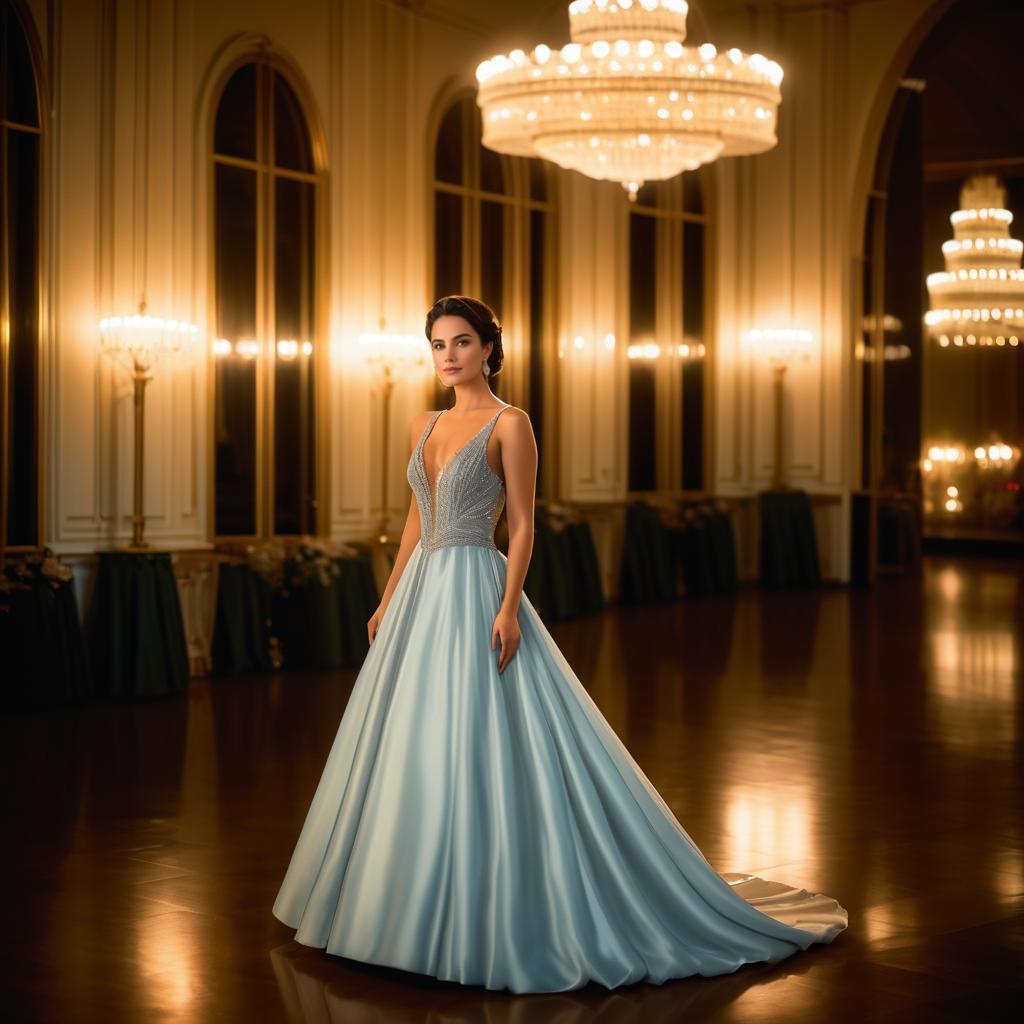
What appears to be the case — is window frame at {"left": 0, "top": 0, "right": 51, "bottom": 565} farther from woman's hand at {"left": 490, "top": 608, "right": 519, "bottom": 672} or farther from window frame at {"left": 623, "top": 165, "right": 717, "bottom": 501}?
window frame at {"left": 623, "top": 165, "right": 717, "bottom": 501}

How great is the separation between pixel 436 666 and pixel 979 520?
695 inches

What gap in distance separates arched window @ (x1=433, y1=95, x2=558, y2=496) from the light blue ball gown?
7582 millimetres

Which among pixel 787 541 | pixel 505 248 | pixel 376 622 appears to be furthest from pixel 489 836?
pixel 787 541

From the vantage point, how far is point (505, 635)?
372 cm

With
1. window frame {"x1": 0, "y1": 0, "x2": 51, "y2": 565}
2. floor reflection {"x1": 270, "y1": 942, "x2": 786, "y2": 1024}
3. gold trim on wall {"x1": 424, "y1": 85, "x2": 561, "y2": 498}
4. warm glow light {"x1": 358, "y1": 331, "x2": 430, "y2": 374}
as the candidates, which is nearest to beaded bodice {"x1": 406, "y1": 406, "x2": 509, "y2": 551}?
floor reflection {"x1": 270, "y1": 942, "x2": 786, "y2": 1024}

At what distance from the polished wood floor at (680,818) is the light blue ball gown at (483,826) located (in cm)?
8

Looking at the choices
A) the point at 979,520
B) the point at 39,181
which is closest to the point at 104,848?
the point at 39,181

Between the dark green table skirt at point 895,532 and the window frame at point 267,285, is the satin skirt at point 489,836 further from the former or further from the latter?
the dark green table skirt at point 895,532

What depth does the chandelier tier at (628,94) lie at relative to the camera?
877 centimetres

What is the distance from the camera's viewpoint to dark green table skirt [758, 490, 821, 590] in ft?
45.8

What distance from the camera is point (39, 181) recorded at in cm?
851

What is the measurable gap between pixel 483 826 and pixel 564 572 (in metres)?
8.06

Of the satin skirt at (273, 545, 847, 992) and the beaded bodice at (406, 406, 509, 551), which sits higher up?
the beaded bodice at (406, 406, 509, 551)

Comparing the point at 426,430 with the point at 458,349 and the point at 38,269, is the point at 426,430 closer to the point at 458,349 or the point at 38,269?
the point at 458,349
